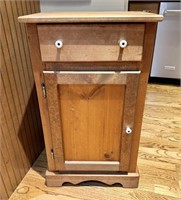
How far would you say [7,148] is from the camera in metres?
0.90

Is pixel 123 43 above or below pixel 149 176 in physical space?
above

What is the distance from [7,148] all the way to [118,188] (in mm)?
571

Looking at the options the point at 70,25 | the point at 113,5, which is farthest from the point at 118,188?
the point at 113,5

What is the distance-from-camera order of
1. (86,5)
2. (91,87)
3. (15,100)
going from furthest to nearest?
(86,5)
(15,100)
(91,87)

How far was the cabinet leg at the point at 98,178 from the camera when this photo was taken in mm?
978

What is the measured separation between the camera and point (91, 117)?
829 millimetres

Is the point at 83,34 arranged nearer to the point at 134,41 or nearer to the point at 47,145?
the point at 134,41

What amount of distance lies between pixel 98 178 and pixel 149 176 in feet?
0.97

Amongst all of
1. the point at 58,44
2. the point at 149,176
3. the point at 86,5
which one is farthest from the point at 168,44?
the point at 58,44

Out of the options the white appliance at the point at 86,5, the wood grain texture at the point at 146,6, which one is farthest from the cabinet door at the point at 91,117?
the wood grain texture at the point at 146,6

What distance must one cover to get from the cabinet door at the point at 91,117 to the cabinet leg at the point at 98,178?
5 centimetres

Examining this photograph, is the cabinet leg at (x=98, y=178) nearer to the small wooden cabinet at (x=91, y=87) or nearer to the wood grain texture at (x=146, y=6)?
the small wooden cabinet at (x=91, y=87)

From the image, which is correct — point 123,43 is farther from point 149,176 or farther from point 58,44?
point 149,176

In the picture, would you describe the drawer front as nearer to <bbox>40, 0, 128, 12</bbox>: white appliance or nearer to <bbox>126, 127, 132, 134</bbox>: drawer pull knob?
<bbox>126, 127, 132, 134</bbox>: drawer pull knob
